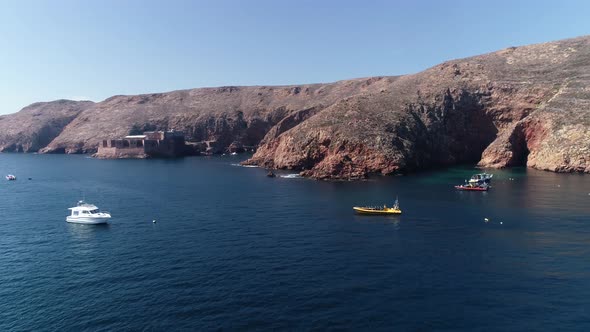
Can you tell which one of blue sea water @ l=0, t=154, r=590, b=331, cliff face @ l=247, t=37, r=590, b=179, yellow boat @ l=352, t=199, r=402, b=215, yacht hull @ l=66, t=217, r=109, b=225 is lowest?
blue sea water @ l=0, t=154, r=590, b=331

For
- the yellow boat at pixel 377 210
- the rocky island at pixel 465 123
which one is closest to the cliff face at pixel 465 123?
the rocky island at pixel 465 123

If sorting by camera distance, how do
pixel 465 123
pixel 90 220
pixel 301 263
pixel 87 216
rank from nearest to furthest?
pixel 301 263
pixel 90 220
pixel 87 216
pixel 465 123

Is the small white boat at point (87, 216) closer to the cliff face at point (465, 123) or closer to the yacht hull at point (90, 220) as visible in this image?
the yacht hull at point (90, 220)

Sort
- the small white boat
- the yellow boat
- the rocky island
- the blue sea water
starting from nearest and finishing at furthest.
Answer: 1. the blue sea water
2. the small white boat
3. the yellow boat
4. the rocky island

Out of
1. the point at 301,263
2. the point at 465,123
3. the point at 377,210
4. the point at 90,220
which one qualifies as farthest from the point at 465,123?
the point at 90,220

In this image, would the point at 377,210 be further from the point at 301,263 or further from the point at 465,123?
the point at 465,123

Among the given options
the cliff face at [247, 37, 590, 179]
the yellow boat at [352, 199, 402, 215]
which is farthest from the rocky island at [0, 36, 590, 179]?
the yellow boat at [352, 199, 402, 215]

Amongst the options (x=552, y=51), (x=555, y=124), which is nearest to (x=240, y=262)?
(x=555, y=124)

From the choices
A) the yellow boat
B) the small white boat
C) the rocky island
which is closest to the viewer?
the small white boat

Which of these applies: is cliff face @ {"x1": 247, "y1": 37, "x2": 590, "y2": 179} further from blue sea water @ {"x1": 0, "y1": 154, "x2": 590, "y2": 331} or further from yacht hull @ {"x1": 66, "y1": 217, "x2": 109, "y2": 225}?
yacht hull @ {"x1": 66, "y1": 217, "x2": 109, "y2": 225}
